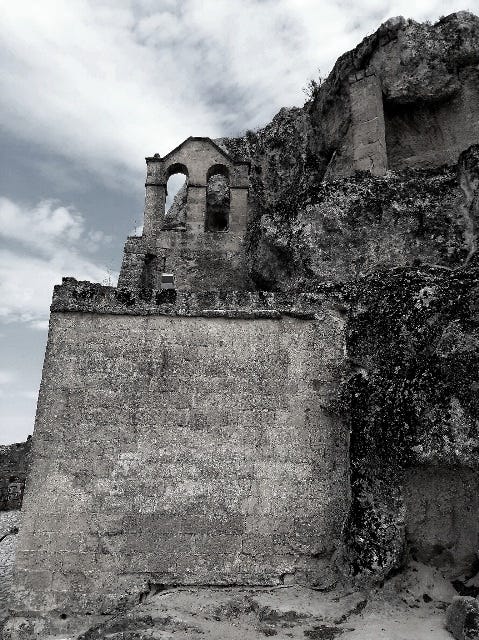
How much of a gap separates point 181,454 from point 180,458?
49 mm

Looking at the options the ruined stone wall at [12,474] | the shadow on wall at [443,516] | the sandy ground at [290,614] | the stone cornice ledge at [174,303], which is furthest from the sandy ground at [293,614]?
the ruined stone wall at [12,474]

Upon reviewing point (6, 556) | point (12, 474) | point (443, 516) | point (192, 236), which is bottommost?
point (6, 556)

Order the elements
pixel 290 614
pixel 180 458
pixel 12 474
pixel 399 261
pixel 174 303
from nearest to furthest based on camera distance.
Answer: pixel 290 614 < pixel 180 458 < pixel 174 303 < pixel 399 261 < pixel 12 474

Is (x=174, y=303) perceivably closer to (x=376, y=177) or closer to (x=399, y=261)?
(x=399, y=261)

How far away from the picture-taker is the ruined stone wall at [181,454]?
627 centimetres

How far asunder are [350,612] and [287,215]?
244 inches

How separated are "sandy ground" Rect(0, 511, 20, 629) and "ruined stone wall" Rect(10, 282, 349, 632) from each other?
1.44m

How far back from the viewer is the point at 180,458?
661cm

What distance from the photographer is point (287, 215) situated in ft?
31.2

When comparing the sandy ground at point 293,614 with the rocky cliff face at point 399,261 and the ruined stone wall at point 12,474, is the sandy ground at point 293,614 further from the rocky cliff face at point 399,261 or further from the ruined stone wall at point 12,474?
the ruined stone wall at point 12,474

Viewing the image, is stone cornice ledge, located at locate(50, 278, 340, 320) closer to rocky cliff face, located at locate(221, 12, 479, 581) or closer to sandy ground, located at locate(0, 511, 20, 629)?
rocky cliff face, located at locate(221, 12, 479, 581)

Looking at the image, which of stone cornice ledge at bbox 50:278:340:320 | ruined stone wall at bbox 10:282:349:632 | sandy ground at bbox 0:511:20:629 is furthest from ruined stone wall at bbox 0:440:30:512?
stone cornice ledge at bbox 50:278:340:320

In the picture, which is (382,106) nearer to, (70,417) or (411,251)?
(411,251)

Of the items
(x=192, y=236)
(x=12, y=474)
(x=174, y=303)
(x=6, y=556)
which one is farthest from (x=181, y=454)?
(x=12, y=474)
